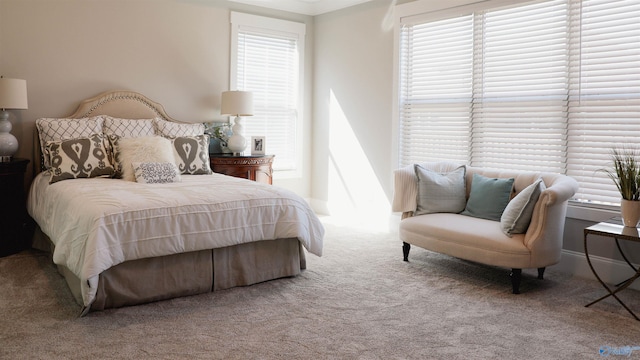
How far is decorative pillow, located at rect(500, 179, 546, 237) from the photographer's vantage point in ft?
11.9

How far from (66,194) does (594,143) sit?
4020 millimetres

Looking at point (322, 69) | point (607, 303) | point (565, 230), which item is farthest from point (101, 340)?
point (322, 69)

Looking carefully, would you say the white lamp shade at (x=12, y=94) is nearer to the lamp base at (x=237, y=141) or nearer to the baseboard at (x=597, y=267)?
the lamp base at (x=237, y=141)

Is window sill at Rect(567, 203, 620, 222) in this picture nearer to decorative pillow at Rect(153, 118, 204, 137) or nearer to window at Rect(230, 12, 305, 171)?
window at Rect(230, 12, 305, 171)

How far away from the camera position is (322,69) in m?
6.64

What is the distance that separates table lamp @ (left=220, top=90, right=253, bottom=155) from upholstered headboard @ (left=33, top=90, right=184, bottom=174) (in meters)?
0.62

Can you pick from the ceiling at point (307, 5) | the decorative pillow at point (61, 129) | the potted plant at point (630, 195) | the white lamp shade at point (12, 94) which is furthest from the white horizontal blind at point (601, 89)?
the white lamp shade at point (12, 94)

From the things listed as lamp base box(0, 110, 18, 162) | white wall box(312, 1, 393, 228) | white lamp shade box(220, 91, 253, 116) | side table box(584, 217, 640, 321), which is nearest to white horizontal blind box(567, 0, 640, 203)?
side table box(584, 217, 640, 321)

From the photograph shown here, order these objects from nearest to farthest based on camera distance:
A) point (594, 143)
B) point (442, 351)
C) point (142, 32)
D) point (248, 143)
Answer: point (442, 351) → point (594, 143) → point (142, 32) → point (248, 143)

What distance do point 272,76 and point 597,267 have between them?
418cm

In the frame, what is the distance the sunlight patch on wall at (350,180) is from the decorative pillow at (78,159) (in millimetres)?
2831

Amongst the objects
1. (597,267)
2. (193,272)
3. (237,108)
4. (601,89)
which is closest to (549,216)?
(597,267)

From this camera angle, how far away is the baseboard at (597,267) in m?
3.87

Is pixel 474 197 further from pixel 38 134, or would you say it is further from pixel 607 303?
pixel 38 134
